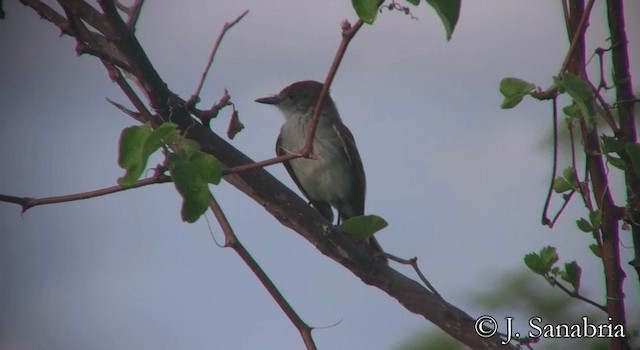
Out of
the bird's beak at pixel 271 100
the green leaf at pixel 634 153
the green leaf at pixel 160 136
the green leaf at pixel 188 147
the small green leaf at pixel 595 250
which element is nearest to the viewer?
the green leaf at pixel 160 136

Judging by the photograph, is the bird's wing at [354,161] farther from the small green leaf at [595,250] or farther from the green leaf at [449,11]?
the green leaf at [449,11]

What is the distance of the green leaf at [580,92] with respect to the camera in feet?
6.04

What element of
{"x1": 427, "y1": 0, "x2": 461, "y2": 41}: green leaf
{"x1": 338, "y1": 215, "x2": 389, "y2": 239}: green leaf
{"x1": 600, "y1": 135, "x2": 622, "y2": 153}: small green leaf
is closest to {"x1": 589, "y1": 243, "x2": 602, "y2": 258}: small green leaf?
{"x1": 600, "y1": 135, "x2": 622, "y2": 153}: small green leaf

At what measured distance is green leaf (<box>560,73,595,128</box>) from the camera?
184 cm

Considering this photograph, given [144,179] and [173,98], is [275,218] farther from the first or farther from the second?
[144,179]

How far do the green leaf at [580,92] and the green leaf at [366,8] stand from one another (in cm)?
55

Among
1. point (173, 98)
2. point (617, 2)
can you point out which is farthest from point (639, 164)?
point (173, 98)

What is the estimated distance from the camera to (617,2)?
2553 mm

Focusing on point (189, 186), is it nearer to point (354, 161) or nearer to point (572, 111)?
point (572, 111)

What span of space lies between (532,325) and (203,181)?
3.18 feet

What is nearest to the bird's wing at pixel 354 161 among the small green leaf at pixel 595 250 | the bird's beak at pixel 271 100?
the bird's beak at pixel 271 100

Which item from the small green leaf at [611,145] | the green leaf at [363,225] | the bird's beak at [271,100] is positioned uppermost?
the bird's beak at [271,100]

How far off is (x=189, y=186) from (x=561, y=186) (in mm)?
1274

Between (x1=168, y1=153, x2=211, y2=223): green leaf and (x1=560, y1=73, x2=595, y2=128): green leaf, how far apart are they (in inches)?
33.1
